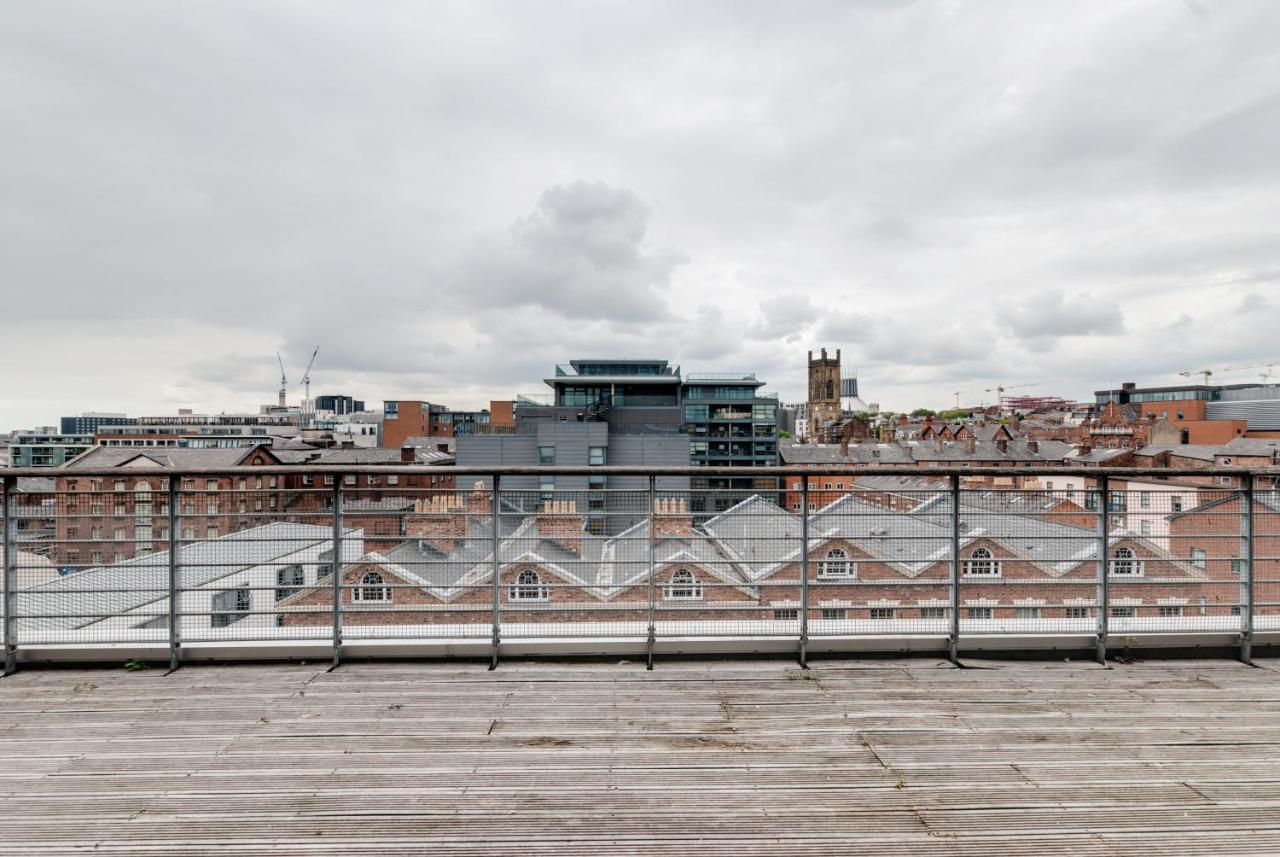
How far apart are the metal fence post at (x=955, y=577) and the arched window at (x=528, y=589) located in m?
2.90

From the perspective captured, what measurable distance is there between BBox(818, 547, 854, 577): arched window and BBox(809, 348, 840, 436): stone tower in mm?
128504

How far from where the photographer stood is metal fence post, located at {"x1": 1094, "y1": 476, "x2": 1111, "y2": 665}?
14.8 ft

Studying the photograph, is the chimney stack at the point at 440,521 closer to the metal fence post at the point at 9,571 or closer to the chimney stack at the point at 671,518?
the chimney stack at the point at 671,518

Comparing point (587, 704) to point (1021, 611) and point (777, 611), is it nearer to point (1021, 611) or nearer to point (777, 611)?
point (777, 611)

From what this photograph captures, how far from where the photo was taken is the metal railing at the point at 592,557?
14.0 ft

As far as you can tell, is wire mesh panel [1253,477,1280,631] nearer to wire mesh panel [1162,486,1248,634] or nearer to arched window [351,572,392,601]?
wire mesh panel [1162,486,1248,634]

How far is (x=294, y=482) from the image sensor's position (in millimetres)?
4164

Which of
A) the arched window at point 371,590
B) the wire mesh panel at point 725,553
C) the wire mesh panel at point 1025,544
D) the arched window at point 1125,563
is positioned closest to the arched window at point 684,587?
the wire mesh panel at point 725,553

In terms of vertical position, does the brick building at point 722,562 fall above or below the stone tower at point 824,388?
below

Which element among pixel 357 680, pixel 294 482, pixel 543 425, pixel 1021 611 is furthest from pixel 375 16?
pixel 543 425

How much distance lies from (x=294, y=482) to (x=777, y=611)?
3.51m

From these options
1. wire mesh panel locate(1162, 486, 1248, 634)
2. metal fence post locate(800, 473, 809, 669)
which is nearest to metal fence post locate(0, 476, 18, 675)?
metal fence post locate(800, 473, 809, 669)

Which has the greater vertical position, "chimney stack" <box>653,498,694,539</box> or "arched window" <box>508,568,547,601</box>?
"chimney stack" <box>653,498,694,539</box>

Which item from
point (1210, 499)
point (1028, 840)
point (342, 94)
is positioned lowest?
point (1028, 840)
